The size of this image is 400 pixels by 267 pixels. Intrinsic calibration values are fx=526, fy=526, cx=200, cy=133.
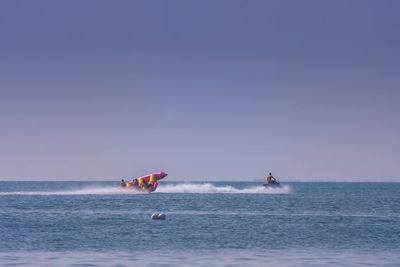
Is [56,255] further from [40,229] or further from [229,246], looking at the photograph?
[40,229]

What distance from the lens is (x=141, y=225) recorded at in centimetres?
4581

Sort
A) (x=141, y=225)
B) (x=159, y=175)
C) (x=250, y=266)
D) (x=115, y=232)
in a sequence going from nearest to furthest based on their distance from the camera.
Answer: (x=250, y=266) → (x=115, y=232) → (x=141, y=225) → (x=159, y=175)

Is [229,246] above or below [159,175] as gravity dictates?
below

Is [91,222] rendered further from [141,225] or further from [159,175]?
[159,175]

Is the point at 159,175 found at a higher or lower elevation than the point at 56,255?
higher

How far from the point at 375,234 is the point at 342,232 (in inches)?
97.5

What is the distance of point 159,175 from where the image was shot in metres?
107

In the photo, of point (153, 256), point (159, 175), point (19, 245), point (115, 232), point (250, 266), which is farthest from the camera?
point (159, 175)

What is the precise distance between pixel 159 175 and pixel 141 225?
61459 mm

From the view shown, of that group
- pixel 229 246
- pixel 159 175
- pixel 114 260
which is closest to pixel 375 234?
pixel 229 246

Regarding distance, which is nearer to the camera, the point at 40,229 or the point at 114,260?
the point at 114,260

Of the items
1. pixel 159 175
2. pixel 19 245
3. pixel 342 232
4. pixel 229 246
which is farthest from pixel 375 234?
pixel 159 175

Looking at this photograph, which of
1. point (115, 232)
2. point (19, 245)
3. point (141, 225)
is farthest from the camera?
point (141, 225)

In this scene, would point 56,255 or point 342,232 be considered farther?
point 342,232
